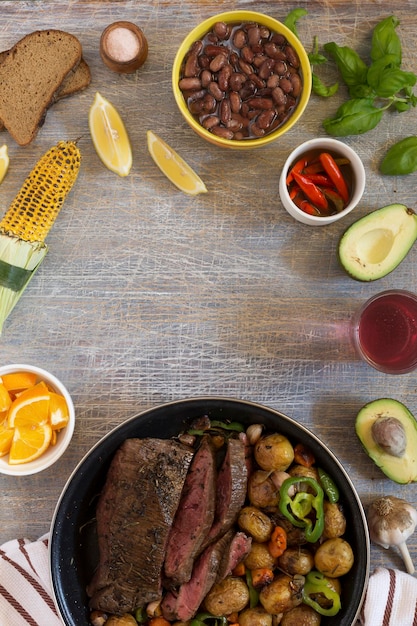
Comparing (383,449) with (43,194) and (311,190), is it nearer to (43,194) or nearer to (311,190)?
(311,190)

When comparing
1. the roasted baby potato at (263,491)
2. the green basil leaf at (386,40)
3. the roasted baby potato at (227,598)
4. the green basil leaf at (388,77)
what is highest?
the green basil leaf at (386,40)

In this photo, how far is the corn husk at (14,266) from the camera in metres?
2.15

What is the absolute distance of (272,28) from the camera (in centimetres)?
215

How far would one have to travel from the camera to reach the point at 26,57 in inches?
88.0

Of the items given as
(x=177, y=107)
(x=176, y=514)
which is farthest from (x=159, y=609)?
(x=177, y=107)

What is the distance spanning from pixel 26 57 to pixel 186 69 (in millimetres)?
622

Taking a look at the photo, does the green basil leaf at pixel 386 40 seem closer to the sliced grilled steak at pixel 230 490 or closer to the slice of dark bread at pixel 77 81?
the slice of dark bread at pixel 77 81

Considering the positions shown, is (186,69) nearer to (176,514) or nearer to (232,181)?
(232,181)

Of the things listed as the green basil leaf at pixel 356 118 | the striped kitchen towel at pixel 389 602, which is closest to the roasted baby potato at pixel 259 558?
the striped kitchen towel at pixel 389 602

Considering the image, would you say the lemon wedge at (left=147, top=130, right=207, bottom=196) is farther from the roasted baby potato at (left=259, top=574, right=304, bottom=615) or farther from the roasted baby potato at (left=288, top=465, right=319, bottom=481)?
the roasted baby potato at (left=259, top=574, right=304, bottom=615)

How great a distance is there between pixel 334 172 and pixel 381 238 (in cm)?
→ 30

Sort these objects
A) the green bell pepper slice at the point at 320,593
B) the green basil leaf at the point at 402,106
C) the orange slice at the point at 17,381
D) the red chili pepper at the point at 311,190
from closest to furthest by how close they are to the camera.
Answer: the green bell pepper slice at the point at 320,593, the orange slice at the point at 17,381, the red chili pepper at the point at 311,190, the green basil leaf at the point at 402,106

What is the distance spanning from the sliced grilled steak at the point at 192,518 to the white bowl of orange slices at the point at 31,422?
1.51 feet

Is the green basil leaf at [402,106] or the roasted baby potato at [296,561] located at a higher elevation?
the green basil leaf at [402,106]
